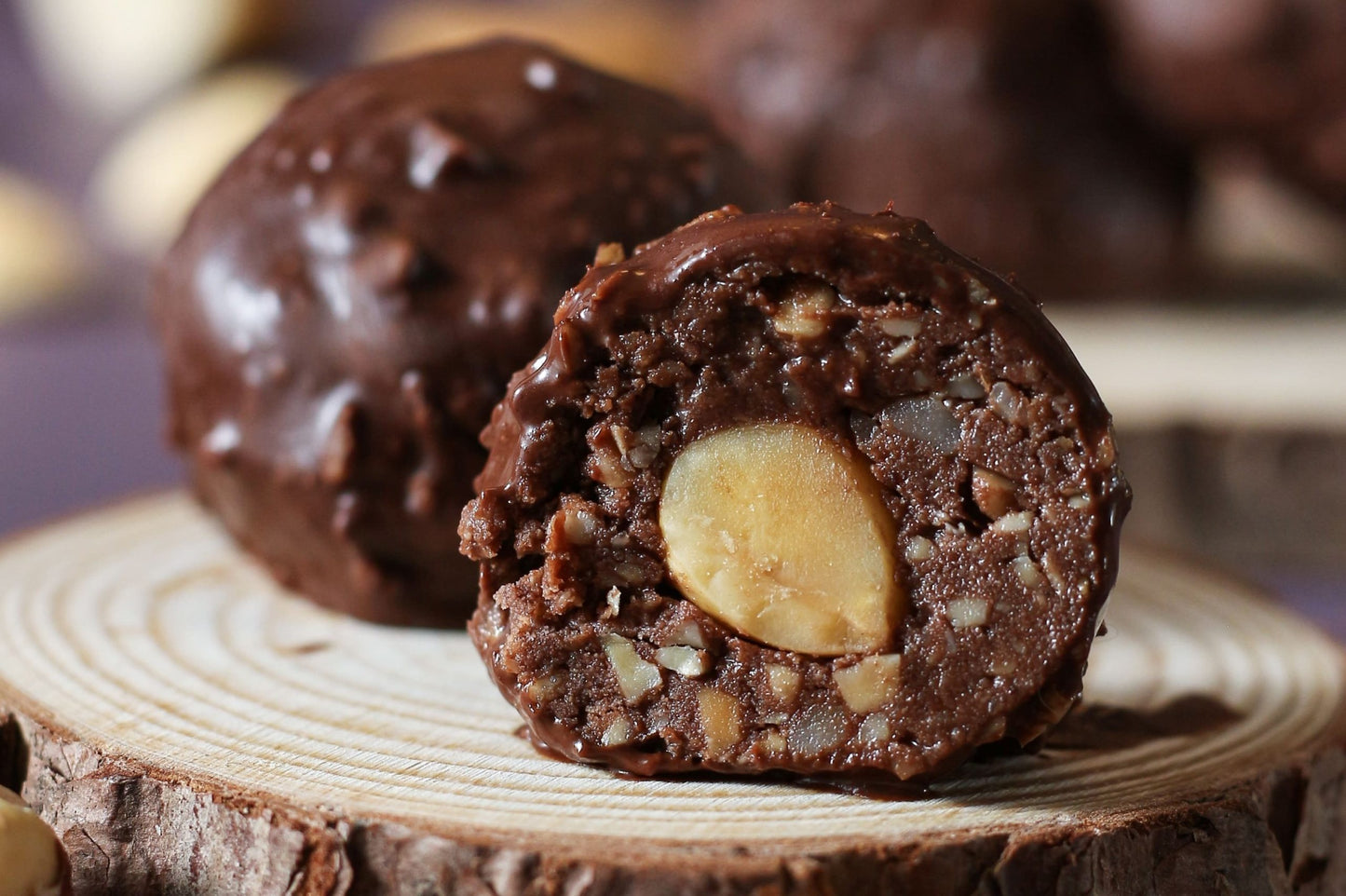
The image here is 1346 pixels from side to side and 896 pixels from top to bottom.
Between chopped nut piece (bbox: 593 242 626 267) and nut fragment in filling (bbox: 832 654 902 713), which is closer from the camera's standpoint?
nut fragment in filling (bbox: 832 654 902 713)

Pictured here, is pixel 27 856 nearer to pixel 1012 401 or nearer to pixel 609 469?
pixel 609 469

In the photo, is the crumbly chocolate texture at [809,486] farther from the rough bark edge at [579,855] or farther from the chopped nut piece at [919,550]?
the rough bark edge at [579,855]

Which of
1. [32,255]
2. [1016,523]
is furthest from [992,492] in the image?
[32,255]

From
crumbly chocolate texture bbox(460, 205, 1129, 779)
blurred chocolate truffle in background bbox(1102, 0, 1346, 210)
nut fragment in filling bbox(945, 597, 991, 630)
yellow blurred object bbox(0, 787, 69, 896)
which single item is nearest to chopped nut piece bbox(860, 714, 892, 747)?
crumbly chocolate texture bbox(460, 205, 1129, 779)

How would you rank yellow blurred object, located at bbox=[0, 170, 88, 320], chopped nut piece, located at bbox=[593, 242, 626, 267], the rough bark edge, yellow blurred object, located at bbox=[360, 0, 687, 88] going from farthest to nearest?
1. yellow blurred object, located at bbox=[360, 0, 687, 88]
2. yellow blurred object, located at bbox=[0, 170, 88, 320]
3. chopped nut piece, located at bbox=[593, 242, 626, 267]
4. the rough bark edge

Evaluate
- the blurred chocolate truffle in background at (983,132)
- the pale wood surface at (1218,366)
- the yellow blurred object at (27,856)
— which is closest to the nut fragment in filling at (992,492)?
the yellow blurred object at (27,856)

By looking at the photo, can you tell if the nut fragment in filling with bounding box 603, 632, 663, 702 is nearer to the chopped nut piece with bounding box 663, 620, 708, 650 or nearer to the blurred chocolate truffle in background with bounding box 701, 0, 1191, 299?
the chopped nut piece with bounding box 663, 620, 708, 650
